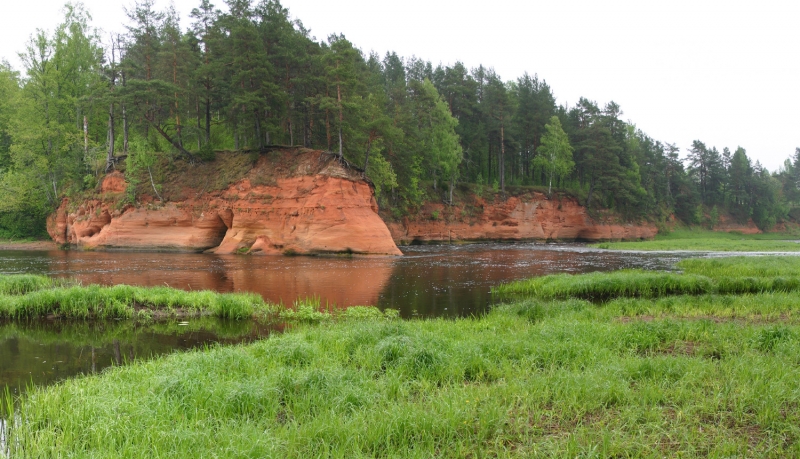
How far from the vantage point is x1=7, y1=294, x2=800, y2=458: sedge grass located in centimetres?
489

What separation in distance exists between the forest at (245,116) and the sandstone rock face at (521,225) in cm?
248

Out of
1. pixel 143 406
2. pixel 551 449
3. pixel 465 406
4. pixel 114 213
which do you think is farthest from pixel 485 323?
pixel 114 213

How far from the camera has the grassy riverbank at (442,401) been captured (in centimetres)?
491

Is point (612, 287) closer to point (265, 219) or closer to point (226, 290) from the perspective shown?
point (226, 290)

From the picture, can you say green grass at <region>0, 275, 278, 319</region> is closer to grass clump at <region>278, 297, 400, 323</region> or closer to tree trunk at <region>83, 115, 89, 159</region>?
grass clump at <region>278, 297, 400, 323</region>

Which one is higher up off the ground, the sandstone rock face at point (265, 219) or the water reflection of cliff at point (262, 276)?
the sandstone rock face at point (265, 219)

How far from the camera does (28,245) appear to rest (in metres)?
46.7

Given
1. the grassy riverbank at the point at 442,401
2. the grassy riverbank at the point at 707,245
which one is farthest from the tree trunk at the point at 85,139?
the grassy riverbank at the point at 707,245

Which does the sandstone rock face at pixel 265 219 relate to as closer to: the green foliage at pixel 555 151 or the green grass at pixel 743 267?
the green grass at pixel 743 267

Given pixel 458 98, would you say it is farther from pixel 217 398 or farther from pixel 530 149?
pixel 217 398

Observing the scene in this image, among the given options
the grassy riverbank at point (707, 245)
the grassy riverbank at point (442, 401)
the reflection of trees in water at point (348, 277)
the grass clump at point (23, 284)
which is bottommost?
the grassy riverbank at point (707, 245)

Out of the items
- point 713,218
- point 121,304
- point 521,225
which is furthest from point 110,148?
point 713,218

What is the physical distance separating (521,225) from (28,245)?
185 ft

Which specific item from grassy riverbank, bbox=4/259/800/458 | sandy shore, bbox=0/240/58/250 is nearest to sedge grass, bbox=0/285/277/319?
grassy riverbank, bbox=4/259/800/458
